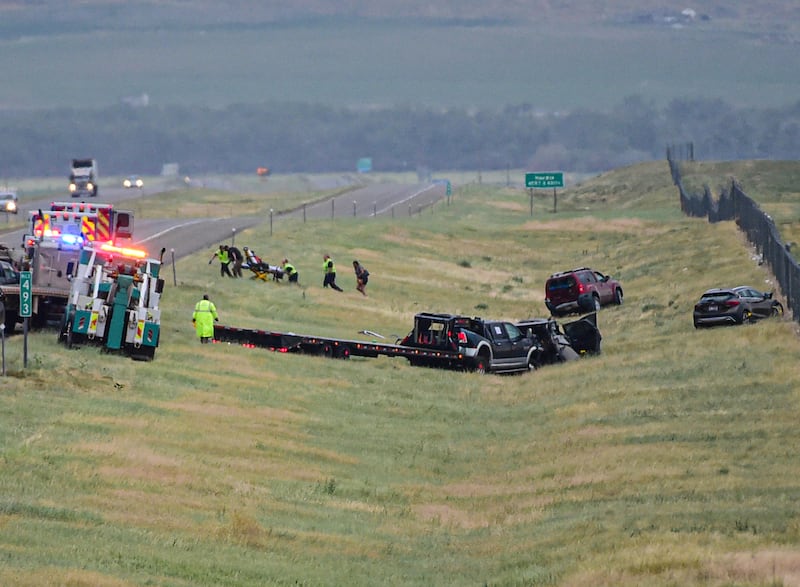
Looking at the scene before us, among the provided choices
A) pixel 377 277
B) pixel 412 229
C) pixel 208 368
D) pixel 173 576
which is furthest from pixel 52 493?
pixel 412 229

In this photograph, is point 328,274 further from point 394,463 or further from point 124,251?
point 394,463

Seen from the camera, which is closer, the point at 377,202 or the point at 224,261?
the point at 224,261

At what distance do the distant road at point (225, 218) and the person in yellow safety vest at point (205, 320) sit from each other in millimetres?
5622

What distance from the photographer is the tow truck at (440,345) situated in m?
44.4

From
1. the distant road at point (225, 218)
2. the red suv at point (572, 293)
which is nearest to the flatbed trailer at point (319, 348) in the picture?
the distant road at point (225, 218)

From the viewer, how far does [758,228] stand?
6228 centimetres

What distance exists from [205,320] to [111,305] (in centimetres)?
578

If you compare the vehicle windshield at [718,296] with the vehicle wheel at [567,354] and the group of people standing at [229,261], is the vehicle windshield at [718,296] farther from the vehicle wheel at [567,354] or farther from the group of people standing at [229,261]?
the group of people standing at [229,261]

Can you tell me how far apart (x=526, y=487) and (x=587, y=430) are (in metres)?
5.31

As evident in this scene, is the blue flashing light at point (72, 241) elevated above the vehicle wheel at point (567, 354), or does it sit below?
above

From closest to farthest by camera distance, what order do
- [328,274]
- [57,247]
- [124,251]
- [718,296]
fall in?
[124,251], [57,247], [718,296], [328,274]

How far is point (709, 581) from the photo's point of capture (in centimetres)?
1839

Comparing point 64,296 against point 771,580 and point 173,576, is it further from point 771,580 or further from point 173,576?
point 771,580

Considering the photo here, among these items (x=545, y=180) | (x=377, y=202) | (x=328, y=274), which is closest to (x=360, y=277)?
(x=328, y=274)
